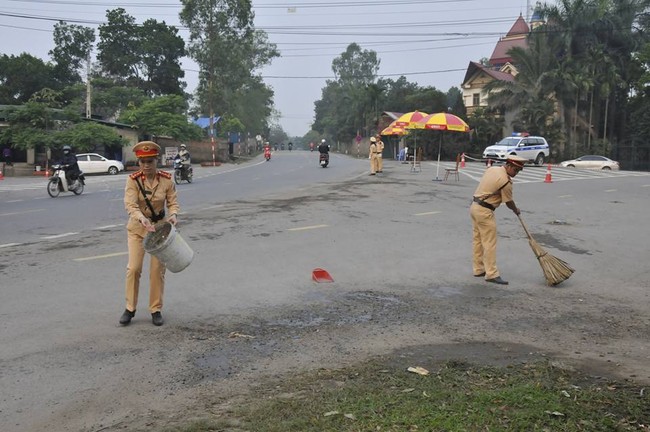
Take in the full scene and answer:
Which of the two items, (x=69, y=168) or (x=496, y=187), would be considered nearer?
(x=496, y=187)

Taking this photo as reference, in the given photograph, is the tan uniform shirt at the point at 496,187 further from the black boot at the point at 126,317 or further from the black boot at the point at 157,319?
the black boot at the point at 126,317

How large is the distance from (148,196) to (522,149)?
110 ft

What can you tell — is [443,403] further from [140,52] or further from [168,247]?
[140,52]

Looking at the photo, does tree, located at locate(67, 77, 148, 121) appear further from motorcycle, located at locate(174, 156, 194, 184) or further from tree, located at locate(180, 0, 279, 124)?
motorcycle, located at locate(174, 156, 194, 184)

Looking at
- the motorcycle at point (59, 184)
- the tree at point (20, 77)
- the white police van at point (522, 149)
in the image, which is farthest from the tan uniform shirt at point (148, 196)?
the tree at point (20, 77)

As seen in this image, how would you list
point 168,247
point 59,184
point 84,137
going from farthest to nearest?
point 84,137
point 59,184
point 168,247

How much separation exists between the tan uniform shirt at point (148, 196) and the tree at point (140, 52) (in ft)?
198

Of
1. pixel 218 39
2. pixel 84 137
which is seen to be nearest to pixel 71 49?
pixel 218 39

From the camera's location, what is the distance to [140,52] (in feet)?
205

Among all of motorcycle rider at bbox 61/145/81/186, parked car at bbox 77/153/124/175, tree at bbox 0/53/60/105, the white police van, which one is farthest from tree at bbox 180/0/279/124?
motorcycle rider at bbox 61/145/81/186

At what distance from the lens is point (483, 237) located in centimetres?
767

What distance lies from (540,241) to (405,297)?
4.91 metres

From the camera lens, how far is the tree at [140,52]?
6184 centimetres

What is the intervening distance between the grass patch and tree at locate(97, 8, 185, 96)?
205 ft
